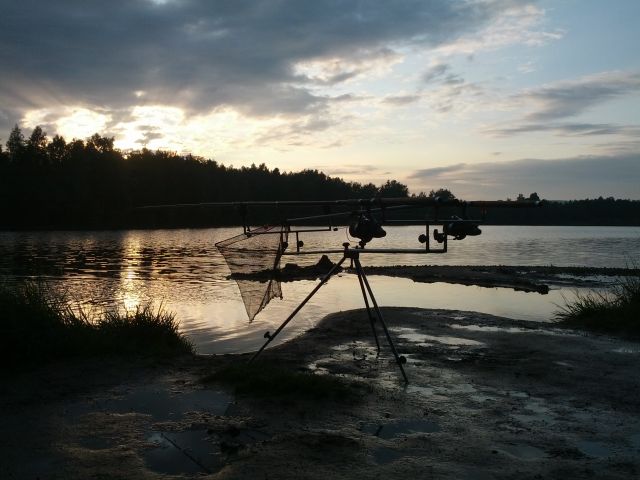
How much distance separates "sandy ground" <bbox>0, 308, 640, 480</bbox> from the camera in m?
5.97

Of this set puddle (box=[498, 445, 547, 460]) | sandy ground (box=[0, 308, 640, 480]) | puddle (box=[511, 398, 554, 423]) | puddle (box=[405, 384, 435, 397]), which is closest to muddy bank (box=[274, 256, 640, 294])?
sandy ground (box=[0, 308, 640, 480])

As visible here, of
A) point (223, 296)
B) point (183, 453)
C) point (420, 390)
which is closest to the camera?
point (183, 453)

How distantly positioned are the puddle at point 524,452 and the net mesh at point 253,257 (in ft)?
16.0

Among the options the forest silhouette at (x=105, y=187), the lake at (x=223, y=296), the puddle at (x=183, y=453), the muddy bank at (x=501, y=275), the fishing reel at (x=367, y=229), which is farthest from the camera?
the forest silhouette at (x=105, y=187)

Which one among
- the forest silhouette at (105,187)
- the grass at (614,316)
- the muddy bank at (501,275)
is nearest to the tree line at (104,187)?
the forest silhouette at (105,187)

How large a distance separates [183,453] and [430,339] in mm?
9098

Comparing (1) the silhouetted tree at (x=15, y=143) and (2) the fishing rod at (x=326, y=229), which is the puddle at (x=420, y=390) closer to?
(2) the fishing rod at (x=326, y=229)

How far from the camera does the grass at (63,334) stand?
10.1 metres

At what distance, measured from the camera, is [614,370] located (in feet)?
34.4

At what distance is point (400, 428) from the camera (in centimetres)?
729

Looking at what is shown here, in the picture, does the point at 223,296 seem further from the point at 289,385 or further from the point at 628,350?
the point at 628,350

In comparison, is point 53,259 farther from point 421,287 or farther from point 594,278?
A: point 594,278

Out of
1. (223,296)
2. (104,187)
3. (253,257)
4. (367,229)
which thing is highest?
(104,187)

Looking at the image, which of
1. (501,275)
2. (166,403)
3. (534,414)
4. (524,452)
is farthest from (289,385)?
(501,275)
